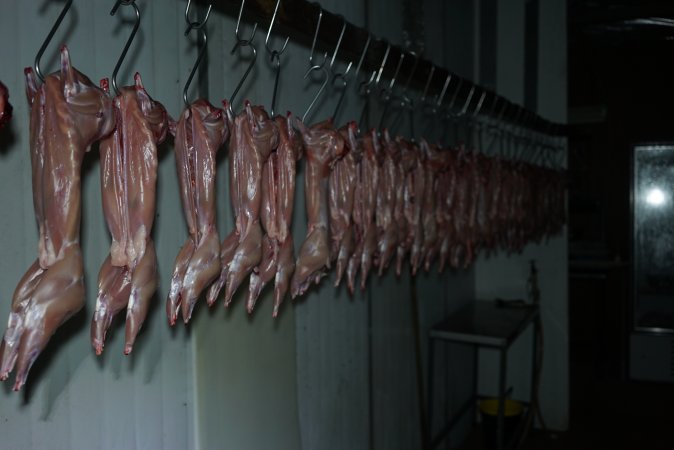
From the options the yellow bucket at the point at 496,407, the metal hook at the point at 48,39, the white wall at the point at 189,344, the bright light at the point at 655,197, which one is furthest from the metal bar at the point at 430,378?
the bright light at the point at 655,197

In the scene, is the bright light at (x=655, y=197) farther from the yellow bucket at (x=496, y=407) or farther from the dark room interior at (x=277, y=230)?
the yellow bucket at (x=496, y=407)

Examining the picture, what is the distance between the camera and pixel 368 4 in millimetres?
3188

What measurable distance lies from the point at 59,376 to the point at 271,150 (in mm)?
801

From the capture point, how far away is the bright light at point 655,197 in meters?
6.32

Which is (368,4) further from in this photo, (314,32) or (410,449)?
(410,449)

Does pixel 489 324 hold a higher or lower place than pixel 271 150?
lower

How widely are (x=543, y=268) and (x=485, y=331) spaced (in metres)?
1.62

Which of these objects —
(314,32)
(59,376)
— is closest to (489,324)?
(314,32)

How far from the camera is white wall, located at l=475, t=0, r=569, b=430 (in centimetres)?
518

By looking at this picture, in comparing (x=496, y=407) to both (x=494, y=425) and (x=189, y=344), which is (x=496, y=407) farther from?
(x=189, y=344)

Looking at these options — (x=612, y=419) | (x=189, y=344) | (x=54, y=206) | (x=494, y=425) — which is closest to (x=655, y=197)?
(x=612, y=419)

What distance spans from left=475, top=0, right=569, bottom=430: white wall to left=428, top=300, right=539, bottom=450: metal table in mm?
468

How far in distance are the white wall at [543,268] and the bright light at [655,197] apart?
1.89 meters

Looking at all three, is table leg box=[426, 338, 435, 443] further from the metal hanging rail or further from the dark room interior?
the metal hanging rail
